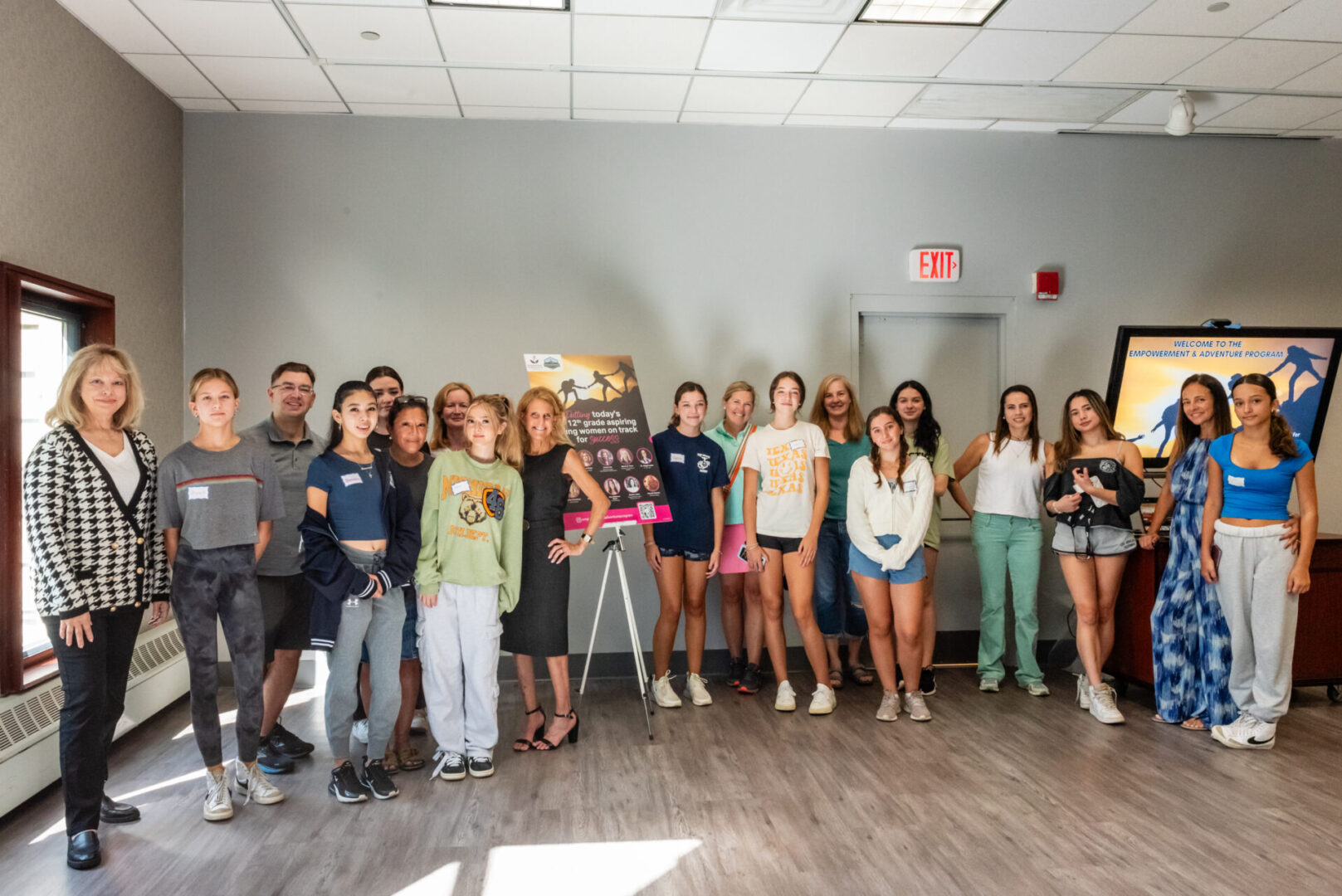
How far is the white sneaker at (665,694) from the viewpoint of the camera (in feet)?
13.8

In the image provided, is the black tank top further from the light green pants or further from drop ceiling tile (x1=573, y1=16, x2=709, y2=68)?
the light green pants

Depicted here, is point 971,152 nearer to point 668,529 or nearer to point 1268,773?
point 668,529

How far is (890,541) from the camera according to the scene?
391 cm

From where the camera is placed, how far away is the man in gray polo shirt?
336 cm

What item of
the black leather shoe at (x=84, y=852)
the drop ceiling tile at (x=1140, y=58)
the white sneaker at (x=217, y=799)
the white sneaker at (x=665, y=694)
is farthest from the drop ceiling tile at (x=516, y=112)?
the black leather shoe at (x=84, y=852)

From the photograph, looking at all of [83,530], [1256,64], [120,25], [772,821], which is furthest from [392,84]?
[1256,64]

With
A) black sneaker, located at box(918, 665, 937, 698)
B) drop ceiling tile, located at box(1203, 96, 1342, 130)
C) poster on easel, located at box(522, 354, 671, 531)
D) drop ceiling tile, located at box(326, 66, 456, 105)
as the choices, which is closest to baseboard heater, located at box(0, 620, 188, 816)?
poster on easel, located at box(522, 354, 671, 531)

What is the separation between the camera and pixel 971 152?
518 centimetres

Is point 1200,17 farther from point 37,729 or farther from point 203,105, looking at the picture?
point 37,729

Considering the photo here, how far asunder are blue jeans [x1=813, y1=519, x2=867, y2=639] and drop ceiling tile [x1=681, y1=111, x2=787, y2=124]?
7.82ft

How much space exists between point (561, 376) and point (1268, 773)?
11.4ft

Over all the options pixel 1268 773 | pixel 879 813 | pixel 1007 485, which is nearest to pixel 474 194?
pixel 1007 485

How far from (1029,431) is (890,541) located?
1.18 meters

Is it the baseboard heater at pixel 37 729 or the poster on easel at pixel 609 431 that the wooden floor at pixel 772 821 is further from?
the poster on easel at pixel 609 431
